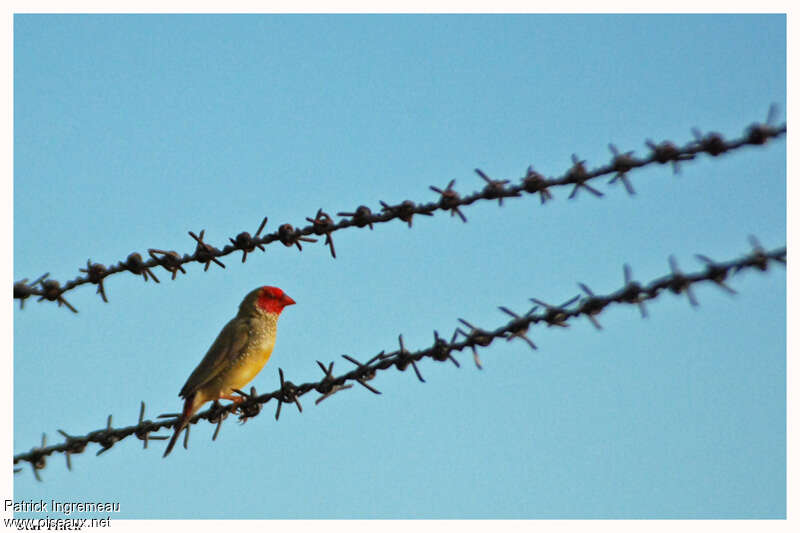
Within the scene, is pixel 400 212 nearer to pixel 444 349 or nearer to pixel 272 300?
pixel 444 349

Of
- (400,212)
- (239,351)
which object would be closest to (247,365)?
(239,351)

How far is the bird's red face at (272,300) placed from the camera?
6.87 m

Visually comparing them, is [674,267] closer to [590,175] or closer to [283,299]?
[590,175]

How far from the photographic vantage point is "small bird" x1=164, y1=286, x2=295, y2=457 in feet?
20.5

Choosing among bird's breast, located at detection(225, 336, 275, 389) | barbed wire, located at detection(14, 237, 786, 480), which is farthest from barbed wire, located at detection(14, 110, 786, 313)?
bird's breast, located at detection(225, 336, 275, 389)

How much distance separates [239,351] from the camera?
646 centimetres

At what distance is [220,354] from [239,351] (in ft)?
0.47

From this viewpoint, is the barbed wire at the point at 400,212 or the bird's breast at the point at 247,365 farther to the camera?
the bird's breast at the point at 247,365

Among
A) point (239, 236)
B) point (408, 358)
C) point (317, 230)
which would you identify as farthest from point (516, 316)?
point (239, 236)

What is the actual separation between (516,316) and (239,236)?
55.8 inches

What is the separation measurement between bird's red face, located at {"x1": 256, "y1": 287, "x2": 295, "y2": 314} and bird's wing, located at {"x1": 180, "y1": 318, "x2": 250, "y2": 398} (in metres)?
0.23

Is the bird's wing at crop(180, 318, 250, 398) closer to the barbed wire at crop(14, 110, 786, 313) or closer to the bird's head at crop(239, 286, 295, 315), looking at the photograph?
the bird's head at crop(239, 286, 295, 315)

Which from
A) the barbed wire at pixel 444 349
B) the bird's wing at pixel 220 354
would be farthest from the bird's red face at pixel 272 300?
the barbed wire at pixel 444 349

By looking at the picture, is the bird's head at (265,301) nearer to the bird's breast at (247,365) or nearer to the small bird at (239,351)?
the small bird at (239,351)
